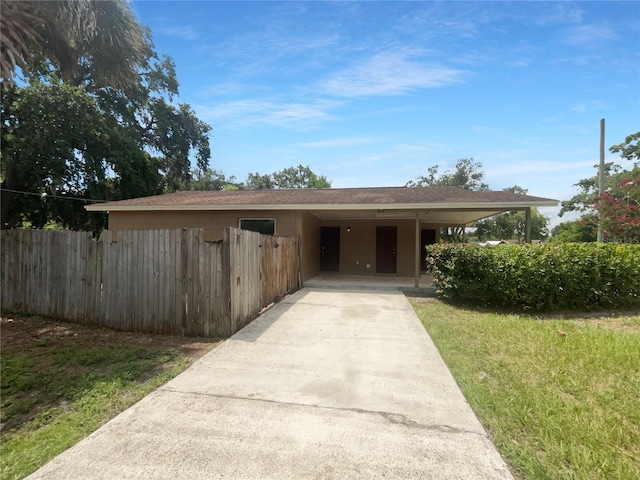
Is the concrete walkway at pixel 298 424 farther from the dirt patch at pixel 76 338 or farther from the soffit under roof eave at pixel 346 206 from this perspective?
the soffit under roof eave at pixel 346 206

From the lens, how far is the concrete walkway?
2.27 m

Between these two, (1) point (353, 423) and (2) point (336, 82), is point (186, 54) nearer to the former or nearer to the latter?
(2) point (336, 82)

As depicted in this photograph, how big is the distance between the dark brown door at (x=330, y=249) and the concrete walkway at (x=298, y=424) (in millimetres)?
9852

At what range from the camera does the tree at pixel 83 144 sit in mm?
16594

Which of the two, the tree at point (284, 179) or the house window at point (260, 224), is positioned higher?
the tree at point (284, 179)

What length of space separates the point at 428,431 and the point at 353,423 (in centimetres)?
62

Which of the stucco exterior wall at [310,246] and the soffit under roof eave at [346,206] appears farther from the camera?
the stucco exterior wall at [310,246]

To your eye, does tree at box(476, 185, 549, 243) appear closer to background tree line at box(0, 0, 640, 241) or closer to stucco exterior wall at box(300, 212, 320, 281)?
background tree line at box(0, 0, 640, 241)

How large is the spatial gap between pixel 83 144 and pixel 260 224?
43.3 ft

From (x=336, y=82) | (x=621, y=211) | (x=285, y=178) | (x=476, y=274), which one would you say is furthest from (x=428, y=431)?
(x=285, y=178)

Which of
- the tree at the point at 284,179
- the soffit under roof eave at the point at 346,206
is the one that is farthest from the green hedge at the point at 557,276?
the tree at the point at 284,179

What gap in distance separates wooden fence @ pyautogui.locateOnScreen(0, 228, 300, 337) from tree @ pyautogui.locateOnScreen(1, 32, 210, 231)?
9.45 meters

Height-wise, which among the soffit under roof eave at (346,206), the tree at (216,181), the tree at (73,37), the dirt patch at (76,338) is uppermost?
the tree at (216,181)

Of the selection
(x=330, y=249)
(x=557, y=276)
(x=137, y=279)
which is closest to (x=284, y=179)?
(x=330, y=249)
